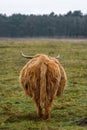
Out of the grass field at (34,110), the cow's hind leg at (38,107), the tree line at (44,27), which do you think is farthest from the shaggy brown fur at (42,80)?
the tree line at (44,27)

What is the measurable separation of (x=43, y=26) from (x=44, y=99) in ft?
322

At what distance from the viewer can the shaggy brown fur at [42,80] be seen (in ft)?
29.8

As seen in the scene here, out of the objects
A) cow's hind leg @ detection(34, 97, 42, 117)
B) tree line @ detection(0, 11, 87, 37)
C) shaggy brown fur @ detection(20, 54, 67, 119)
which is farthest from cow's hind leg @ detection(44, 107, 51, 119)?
tree line @ detection(0, 11, 87, 37)

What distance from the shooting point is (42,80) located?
29.7 feet

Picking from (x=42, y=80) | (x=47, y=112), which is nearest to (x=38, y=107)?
(x=47, y=112)

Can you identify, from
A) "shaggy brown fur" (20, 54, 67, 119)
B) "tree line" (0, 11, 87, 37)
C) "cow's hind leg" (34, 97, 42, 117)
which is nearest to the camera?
"shaggy brown fur" (20, 54, 67, 119)

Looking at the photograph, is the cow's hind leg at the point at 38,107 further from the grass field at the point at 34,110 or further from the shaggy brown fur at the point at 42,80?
the grass field at the point at 34,110

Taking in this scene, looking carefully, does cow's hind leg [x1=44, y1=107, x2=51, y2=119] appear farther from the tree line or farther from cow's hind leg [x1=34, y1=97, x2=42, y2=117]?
the tree line

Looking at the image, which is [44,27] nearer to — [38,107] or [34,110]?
[34,110]

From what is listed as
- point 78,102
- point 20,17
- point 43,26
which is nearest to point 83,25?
point 43,26

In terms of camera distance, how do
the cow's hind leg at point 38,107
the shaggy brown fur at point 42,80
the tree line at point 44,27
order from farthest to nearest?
the tree line at point 44,27
the cow's hind leg at point 38,107
the shaggy brown fur at point 42,80

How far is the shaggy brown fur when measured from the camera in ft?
29.8

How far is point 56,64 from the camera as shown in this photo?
9500mm

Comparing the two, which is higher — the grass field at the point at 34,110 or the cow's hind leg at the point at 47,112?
the cow's hind leg at the point at 47,112
